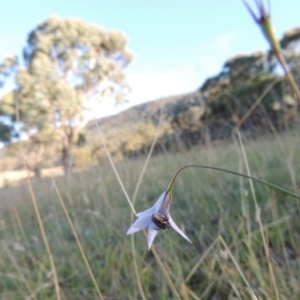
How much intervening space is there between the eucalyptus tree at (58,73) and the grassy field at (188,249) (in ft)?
30.9

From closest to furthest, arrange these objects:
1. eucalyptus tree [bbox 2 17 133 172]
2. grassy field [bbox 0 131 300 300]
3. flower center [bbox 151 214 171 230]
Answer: flower center [bbox 151 214 171 230]
grassy field [bbox 0 131 300 300]
eucalyptus tree [bbox 2 17 133 172]

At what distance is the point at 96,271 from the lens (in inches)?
37.9

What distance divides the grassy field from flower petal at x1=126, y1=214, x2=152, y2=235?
14 centimetres

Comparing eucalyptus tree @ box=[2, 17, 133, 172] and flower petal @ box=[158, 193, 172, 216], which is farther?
eucalyptus tree @ box=[2, 17, 133, 172]

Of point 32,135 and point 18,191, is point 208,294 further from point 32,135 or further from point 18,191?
point 32,135

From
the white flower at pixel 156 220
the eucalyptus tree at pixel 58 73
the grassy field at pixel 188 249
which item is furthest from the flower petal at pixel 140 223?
the eucalyptus tree at pixel 58 73

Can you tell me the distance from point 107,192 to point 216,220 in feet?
2.66

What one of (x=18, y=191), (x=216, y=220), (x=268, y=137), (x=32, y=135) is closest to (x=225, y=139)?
(x=268, y=137)

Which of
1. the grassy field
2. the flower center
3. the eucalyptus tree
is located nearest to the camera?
the flower center

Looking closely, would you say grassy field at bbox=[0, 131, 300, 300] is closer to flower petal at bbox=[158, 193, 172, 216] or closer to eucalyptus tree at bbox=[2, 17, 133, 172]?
flower petal at bbox=[158, 193, 172, 216]

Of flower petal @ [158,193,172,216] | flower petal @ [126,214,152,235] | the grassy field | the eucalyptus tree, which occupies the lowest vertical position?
the grassy field

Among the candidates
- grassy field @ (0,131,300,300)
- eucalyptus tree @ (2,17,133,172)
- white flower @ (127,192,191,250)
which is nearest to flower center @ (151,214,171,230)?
white flower @ (127,192,191,250)

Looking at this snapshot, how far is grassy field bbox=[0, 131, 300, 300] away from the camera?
674mm

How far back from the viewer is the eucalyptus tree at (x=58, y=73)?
35.2ft
